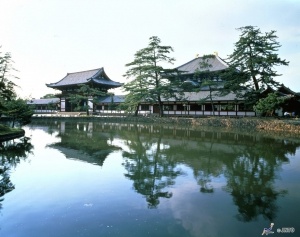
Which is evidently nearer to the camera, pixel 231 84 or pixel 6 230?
pixel 6 230

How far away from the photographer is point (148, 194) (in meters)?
7.87

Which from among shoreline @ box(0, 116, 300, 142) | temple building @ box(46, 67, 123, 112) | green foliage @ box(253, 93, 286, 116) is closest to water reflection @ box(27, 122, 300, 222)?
shoreline @ box(0, 116, 300, 142)

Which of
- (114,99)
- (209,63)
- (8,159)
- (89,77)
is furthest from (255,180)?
(89,77)

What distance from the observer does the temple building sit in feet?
171

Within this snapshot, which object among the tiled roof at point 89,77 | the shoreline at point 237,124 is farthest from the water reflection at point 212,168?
the tiled roof at point 89,77

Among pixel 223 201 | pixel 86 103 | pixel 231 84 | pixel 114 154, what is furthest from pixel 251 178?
pixel 86 103

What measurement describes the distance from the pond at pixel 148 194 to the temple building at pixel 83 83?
39.2 meters

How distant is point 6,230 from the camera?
18.3 feet

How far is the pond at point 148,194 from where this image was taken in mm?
5750

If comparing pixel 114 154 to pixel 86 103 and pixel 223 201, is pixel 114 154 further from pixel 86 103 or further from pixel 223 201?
pixel 86 103

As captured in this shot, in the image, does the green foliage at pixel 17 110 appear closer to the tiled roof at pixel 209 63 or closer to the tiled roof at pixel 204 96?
the tiled roof at pixel 204 96

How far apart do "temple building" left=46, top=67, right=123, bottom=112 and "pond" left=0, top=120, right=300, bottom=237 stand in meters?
39.2

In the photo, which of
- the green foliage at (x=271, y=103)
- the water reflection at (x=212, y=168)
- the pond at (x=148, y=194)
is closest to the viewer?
the pond at (x=148, y=194)

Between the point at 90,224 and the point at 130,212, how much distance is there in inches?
43.7
